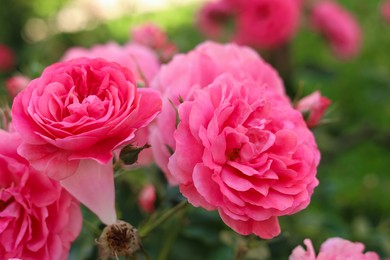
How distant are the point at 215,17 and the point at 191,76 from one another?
1509 millimetres

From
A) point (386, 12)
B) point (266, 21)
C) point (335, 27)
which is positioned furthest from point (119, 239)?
point (386, 12)

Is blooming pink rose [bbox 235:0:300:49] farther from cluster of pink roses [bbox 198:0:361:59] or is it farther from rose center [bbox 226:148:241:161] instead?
rose center [bbox 226:148:241:161]

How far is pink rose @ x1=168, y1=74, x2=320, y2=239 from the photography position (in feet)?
2.13

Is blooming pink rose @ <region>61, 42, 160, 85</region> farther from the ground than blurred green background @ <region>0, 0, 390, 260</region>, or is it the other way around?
blooming pink rose @ <region>61, 42, 160, 85</region>

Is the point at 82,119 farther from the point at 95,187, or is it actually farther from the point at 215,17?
the point at 215,17

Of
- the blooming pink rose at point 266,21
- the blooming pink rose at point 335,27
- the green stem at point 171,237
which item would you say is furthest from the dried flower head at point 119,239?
the blooming pink rose at point 335,27

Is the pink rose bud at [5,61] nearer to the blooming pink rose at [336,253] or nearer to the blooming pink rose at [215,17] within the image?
the blooming pink rose at [215,17]

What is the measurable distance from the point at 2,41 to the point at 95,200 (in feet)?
10.0

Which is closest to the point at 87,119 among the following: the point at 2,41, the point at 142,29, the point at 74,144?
the point at 74,144

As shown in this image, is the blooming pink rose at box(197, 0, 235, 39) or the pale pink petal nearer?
the pale pink petal

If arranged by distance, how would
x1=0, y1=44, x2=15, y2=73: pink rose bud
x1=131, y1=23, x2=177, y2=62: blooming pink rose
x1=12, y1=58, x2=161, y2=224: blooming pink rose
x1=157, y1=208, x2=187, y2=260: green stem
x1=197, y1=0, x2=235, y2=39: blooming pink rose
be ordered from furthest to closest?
1. x1=0, y1=44, x2=15, y2=73: pink rose bud
2. x1=197, y1=0, x2=235, y2=39: blooming pink rose
3. x1=131, y1=23, x2=177, y2=62: blooming pink rose
4. x1=157, y1=208, x2=187, y2=260: green stem
5. x1=12, y1=58, x2=161, y2=224: blooming pink rose

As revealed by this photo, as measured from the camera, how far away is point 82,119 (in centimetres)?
63

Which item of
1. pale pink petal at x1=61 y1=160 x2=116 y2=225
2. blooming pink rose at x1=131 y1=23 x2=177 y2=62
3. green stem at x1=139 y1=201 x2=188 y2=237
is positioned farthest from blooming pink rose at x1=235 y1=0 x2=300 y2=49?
pale pink petal at x1=61 y1=160 x2=116 y2=225

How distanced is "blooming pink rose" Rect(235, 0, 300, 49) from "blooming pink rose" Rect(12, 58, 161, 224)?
1362 mm
